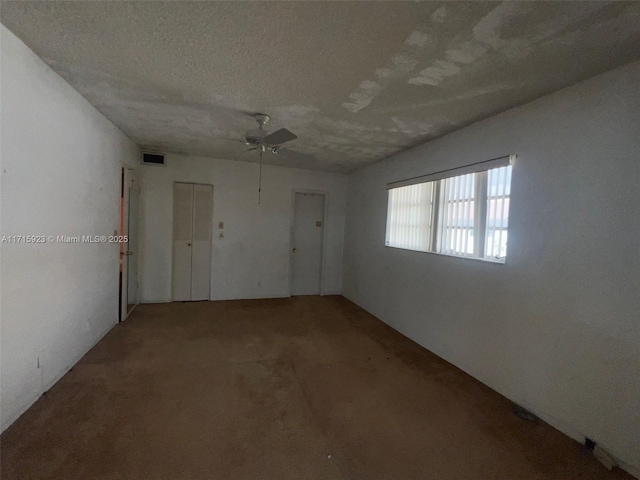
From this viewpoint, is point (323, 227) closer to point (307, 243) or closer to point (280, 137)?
point (307, 243)

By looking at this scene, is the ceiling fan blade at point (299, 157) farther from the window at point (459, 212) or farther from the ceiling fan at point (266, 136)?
the window at point (459, 212)

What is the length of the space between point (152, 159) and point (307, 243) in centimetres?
307

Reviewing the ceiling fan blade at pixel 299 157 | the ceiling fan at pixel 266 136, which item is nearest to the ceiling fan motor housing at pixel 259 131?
the ceiling fan at pixel 266 136

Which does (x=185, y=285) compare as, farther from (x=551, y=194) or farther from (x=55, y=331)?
(x=551, y=194)

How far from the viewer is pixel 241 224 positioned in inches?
199

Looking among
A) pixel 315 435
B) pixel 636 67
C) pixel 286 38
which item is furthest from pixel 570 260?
pixel 286 38

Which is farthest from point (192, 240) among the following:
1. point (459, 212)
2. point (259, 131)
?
point (459, 212)

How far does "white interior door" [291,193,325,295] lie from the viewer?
5.51 m

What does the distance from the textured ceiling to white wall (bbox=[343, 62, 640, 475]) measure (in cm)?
27

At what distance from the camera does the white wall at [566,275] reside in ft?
5.59

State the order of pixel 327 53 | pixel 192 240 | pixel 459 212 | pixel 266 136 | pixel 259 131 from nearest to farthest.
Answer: pixel 327 53 → pixel 266 136 → pixel 459 212 → pixel 259 131 → pixel 192 240

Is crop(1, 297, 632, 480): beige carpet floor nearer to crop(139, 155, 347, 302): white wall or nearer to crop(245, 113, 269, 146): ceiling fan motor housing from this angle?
crop(139, 155, 347, 302): white wall

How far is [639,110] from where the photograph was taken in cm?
166

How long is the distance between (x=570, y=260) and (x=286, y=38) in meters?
2.44
